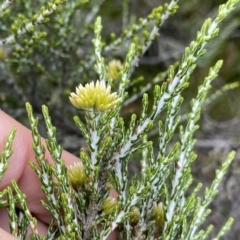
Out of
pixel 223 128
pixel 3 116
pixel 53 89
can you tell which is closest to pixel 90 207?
pixel 3 116

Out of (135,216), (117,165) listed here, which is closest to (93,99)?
(117,165)

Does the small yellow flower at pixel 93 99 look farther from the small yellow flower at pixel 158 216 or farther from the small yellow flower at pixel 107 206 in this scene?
the small yellow flower at pixel 158 216

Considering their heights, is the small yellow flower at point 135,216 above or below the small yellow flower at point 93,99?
below

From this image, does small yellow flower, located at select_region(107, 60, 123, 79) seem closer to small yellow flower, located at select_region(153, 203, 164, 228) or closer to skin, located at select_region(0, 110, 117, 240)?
skin, located at select_region(0, 110, 117, 240)

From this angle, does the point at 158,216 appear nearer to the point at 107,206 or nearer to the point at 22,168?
the point at 107,206

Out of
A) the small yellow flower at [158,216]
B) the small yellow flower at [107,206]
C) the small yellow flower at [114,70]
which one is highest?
the small yellow flower at [114,70]

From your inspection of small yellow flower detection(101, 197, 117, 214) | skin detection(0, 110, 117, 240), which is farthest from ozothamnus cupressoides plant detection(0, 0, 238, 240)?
skin detection(0, 110, 117, 240)

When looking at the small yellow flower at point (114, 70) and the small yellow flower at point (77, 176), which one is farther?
the small yellow flower at point (114, 70)

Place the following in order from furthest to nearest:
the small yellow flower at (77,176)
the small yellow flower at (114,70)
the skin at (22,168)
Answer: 1. the small yellow flower at (114,70)
2. the skin at (22,168)
3. the small yellow flower at (77,176)

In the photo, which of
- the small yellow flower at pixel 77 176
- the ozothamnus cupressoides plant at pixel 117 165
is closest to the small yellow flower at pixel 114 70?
the ozothamnus cupressoides plant at pixel 117 165
